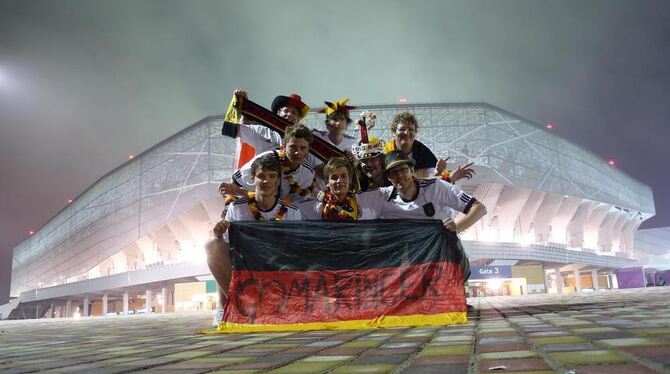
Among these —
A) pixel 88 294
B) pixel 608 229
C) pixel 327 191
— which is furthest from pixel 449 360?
pixel 608 229

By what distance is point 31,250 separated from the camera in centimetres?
8188

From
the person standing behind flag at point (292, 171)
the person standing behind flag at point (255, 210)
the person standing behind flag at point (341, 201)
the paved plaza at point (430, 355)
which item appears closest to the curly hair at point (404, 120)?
the person standing behind flag at point (341, 201)

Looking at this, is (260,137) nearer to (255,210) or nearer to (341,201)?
(255,210)

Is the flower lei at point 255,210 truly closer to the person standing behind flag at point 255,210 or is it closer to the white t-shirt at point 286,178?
the person standing behind flag at point 255,210

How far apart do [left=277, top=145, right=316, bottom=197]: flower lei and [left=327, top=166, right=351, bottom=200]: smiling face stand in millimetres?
665

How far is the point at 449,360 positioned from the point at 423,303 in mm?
2828

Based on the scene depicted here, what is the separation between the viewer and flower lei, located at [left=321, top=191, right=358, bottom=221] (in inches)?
223

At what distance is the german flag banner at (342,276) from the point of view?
16.3ft

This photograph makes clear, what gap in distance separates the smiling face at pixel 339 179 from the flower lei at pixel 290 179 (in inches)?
26.2

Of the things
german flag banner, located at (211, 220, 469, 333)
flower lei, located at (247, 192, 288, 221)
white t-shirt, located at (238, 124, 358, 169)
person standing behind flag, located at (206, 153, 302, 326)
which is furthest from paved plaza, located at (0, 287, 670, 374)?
white t-shirt, located at (238, 124, 358, 169)

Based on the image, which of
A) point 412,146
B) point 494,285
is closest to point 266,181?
point 412,146

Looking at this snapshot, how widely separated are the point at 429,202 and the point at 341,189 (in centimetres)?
111

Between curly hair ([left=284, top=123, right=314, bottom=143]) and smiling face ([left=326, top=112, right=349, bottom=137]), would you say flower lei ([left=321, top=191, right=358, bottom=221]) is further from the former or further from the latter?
smiling face ([left=326, top=112, right=349, bottom=137])

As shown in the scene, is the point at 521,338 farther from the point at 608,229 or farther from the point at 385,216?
the point at 608,229
